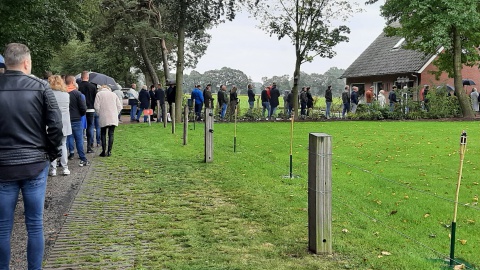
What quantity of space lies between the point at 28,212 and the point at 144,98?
2211 cm

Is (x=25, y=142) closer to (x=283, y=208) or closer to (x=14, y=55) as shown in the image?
(x=14, y=55)

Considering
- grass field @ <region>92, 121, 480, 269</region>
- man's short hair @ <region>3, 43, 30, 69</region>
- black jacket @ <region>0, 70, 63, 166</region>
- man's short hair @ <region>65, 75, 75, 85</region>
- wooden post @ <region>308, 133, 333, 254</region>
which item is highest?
man's short hair @ <region>65, 75, 75, 85</region>

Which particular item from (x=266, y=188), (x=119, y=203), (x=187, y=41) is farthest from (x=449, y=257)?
(x=187, y=41)

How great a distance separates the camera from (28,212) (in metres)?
4.65

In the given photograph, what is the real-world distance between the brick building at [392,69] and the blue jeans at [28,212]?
37.9 m

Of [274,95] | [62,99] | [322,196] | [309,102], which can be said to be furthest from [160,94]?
[322,196]

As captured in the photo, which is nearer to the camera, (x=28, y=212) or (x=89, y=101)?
(x=28, y=212)

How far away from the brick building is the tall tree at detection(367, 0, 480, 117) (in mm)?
3675

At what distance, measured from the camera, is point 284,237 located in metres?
6.17

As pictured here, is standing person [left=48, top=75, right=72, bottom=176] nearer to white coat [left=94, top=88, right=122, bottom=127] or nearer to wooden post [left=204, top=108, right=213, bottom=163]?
white coat [left=94, top=88, right=122, bottom=127]

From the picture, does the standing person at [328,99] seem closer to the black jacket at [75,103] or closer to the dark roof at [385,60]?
the dark roof at [385,60]

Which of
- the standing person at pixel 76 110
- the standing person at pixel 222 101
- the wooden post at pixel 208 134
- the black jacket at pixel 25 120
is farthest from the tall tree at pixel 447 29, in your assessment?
the black jacket at pixel 25 120

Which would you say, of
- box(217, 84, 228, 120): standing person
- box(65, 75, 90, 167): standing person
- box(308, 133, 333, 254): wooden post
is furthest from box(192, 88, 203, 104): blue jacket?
box(308, 133, 333, 254): wooden post

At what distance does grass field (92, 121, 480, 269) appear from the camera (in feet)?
18.0
